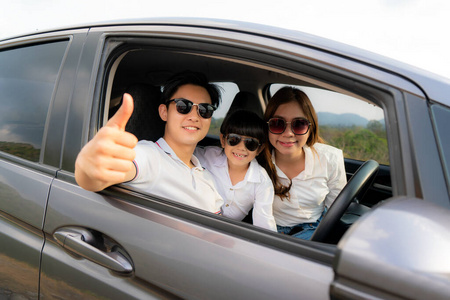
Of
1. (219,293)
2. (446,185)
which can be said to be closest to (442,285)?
(446,185)

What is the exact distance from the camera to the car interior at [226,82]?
1.09 m

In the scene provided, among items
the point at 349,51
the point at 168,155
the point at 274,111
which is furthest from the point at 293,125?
the point at 349,51

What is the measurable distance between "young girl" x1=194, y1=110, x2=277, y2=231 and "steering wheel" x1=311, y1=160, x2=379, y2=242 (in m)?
0.52

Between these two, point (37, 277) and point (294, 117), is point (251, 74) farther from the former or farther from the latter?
point (37, 277)

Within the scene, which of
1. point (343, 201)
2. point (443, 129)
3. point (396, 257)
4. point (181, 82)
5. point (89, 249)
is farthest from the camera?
point (181, 82)

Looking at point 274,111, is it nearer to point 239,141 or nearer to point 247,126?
Answer: point 247,126

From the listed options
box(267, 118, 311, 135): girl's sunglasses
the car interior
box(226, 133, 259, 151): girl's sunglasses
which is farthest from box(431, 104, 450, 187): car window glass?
box(226, 133, 259, 151): girl's sunglasses

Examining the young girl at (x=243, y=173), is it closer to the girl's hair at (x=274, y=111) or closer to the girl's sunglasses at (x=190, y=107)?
the girl's hair at (x=274, y=111)

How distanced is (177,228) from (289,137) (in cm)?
114

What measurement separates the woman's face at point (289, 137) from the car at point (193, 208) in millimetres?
444

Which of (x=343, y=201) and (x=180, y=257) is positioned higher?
(x=343, y=201)

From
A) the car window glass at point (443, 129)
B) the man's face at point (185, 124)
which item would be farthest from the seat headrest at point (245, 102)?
the car window glass at point (443, 129)

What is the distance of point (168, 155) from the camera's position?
1.67m

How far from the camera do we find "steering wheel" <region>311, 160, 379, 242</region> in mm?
1343
